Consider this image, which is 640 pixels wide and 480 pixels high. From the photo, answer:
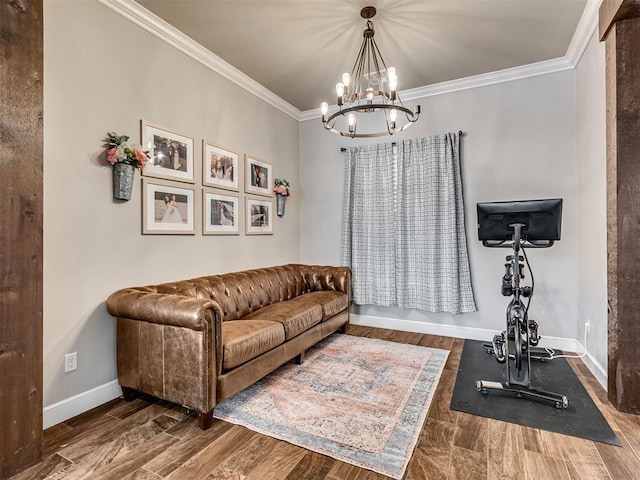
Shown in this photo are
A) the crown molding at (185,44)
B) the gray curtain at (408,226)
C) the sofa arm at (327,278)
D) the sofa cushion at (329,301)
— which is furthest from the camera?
the sofa arm at (327,278)

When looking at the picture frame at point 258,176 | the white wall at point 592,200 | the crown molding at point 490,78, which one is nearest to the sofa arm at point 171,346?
the picture frame at point 258,176

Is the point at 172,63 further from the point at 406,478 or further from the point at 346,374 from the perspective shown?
the point at 406,478

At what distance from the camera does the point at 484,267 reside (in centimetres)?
381

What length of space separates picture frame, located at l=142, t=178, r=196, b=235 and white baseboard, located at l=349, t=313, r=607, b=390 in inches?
98.8

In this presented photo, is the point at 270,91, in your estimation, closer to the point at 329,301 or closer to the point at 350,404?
the point at 329,301

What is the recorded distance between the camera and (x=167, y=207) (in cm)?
290

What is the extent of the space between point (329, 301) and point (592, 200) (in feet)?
8.39

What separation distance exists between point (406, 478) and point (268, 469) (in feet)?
2.26

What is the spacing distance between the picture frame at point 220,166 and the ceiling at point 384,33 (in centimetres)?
91

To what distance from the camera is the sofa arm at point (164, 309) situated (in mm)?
2027

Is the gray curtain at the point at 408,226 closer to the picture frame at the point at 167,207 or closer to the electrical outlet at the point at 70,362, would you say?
the picture frame at the point at 167,207

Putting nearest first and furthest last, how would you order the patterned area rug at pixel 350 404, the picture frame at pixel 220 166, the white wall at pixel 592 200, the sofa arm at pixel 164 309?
the patterned area rug at pixel 350 404 → the sofa arm at pixel 164 309 → the white wall at pixel 592 200 → the picture frame at pixel 220 166

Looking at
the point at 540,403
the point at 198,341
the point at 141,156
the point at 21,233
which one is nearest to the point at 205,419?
the point at 198,341

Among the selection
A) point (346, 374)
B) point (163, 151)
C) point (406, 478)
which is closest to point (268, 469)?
point (406, 478)
